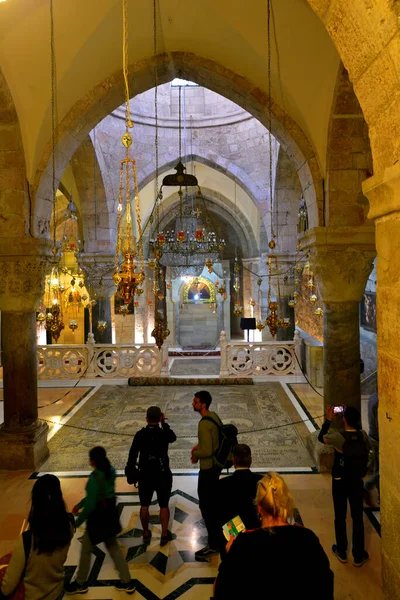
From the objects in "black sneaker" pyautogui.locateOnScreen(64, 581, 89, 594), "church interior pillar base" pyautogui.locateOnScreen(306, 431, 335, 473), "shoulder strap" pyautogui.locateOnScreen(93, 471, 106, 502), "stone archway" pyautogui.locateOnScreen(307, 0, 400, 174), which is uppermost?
"stone archway" pyautogui.locateOnScreen(307, 0, 400, 174)

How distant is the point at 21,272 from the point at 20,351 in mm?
1057

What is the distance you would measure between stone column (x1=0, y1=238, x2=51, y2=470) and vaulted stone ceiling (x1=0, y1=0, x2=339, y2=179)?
108 centimetres

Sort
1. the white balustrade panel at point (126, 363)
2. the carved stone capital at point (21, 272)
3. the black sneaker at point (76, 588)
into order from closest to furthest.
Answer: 1. the black sneaker at point (76, 588)
2. the carved stone capital at point (21, 272)
3. the white balustrade panel at point (126, 363)

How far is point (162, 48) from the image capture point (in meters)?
5.67

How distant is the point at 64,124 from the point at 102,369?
665 centimetres

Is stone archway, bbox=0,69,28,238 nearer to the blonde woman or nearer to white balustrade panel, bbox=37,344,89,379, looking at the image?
the blonde woman

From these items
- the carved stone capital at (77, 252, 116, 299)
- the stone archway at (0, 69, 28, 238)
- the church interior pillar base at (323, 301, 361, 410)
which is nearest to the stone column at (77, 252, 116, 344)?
the carved stone capital at (77, 252, 116, 299)

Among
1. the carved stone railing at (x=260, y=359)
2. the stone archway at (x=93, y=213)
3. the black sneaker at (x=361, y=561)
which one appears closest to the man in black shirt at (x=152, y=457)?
the black sneaker at (x=361, y=561)

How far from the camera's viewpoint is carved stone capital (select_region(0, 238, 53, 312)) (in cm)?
544

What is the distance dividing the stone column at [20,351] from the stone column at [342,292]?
12.2 feet

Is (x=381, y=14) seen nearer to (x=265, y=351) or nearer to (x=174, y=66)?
(x=174, y=66)

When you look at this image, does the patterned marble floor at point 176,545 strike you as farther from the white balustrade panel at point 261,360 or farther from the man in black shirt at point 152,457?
the white balustrade panel at point 261,360

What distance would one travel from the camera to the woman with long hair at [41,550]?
81.9 inches

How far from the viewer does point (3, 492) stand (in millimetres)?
4887
